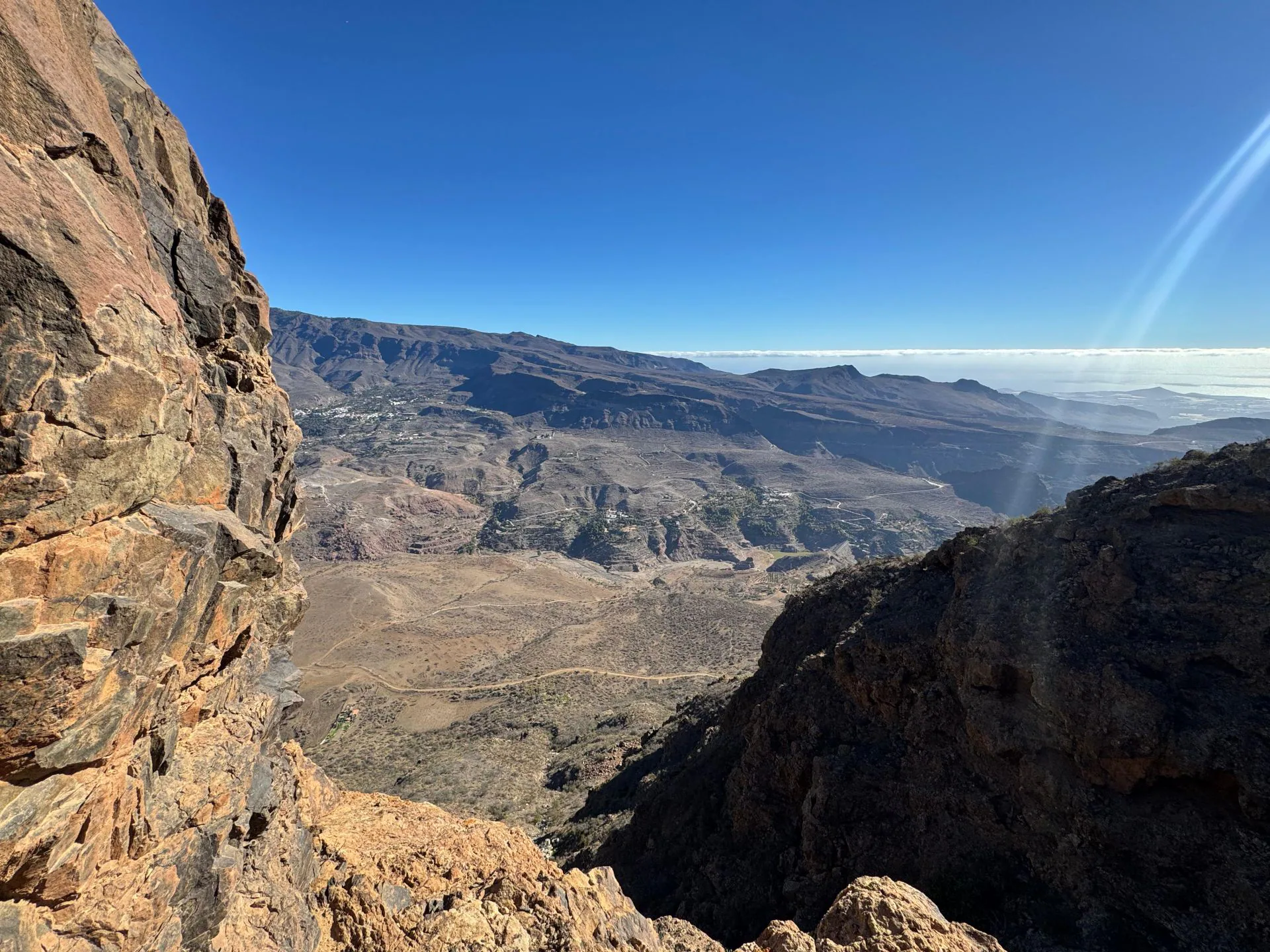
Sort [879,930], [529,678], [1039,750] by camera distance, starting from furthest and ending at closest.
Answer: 1. [529,678]
2. [1039,750]
3. [879,930]

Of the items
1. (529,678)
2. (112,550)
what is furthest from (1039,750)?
(529,678)

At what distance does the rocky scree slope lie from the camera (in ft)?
22.3

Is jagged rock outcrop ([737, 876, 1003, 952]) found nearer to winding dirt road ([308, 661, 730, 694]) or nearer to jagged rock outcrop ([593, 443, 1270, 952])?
jagged rock outcrop ([593, 443, 1270, 952])

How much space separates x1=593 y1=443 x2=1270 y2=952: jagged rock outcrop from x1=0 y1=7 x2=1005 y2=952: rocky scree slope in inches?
151

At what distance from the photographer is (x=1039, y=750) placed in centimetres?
1309

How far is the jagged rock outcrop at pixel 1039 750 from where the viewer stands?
34.8 feet

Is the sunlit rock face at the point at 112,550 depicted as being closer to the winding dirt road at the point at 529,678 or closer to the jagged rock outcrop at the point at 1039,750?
the jagged rock outcrop at the point at 1039,750

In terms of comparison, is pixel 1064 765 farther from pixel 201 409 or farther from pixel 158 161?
pixel 158 161

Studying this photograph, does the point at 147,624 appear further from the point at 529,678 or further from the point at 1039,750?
the point at 529,678

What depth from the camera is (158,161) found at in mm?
11891

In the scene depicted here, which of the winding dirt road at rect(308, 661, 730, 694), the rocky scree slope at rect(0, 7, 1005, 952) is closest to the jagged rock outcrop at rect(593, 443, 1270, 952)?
the rocky scree slope at rect(0, 7, 1005, 952)

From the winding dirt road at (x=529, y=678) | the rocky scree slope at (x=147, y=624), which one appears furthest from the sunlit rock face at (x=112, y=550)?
the winding dirt road at (x=529, y=678)

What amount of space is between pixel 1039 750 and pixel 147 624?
58.8 ft

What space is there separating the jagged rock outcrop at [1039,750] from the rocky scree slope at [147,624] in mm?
3830
